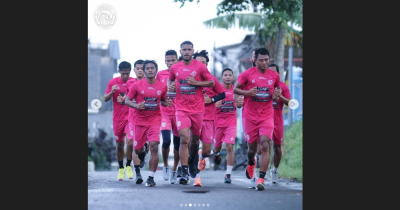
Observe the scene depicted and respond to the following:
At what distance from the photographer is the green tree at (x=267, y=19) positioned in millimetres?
11930

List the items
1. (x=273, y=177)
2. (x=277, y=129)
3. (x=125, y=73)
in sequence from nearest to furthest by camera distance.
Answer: (x=277, y=129), (x=273, y=177), (x=125, y=73)

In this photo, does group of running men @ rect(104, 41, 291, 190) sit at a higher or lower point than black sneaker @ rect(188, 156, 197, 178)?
higher

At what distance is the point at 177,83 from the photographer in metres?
11.9

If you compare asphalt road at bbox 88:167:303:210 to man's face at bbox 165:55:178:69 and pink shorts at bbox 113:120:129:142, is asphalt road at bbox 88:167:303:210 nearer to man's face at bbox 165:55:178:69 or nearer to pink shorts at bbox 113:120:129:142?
pink shorts at bbox 113:120:129:142

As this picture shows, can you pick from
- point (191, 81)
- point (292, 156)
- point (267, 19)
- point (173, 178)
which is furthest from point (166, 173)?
point (292, 156)

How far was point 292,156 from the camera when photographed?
18.7 meters

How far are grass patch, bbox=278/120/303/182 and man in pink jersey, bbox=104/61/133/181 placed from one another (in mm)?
3400

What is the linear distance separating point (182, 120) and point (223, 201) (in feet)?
8.26

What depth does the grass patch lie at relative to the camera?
51.2ft

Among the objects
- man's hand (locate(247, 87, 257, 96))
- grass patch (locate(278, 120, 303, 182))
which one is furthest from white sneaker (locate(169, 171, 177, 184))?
grass patch (locate(278, 120, 303, 182))

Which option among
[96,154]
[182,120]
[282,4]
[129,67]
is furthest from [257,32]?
[96,154]

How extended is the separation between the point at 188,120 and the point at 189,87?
0.52m

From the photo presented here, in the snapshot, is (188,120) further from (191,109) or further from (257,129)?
(257,129)
